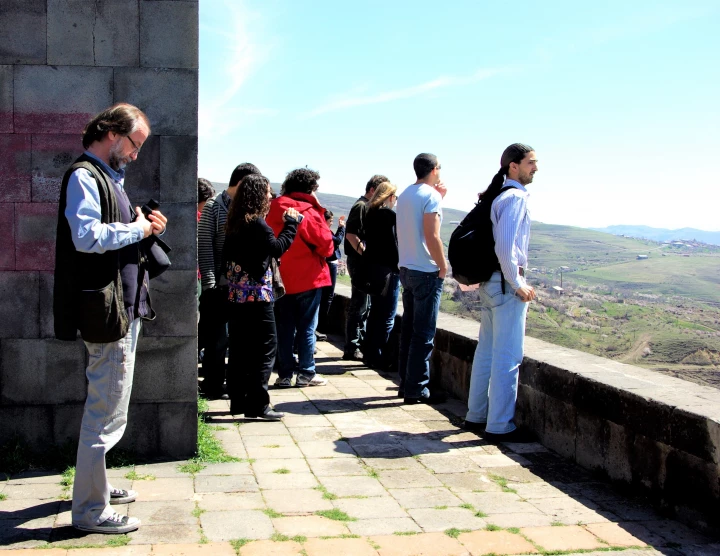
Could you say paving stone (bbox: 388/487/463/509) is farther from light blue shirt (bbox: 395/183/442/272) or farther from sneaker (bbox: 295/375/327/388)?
sneaker (bbox: 295/375/327/388)

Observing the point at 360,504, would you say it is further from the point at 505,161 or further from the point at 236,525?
the point at 505,161

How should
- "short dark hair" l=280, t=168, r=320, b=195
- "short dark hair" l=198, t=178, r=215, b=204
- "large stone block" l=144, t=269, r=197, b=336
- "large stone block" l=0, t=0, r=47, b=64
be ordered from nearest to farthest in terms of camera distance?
"large stone block" l=0, t=0, r=47, b=64 < "large stone block" l=144, t=269, r=197, b=336 < "short dark hair" l=280, t=168, r=320, b=195 < "short dark hair" l=198, t=178, r=215, b=204

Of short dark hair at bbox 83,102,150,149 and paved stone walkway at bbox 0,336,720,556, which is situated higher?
short dark hair at bbox 83,102,150,149

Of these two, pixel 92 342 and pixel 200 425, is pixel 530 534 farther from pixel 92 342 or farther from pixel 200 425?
pixel 200 425

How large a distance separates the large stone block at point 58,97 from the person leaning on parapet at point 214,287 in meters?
1.90

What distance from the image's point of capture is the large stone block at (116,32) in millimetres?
4449

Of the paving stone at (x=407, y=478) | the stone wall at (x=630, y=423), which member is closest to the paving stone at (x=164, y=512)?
the paving stone at (x=407, y=478)

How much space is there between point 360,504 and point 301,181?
11.4 ft

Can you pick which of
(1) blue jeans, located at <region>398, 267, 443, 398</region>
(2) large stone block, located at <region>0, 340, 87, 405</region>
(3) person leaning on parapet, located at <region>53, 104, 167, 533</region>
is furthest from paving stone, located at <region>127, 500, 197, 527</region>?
(1) blue jeans, located at <region>398, 267, 443, 398</region>

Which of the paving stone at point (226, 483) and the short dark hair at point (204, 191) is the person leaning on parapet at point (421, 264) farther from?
the paving stone at point (226, 483)

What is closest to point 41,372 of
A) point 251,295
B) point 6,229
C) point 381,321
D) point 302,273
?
point 6,229

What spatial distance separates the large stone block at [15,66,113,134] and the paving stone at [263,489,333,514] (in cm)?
229

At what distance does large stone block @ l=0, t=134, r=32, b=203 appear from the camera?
14.5ft

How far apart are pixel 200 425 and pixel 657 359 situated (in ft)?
233
